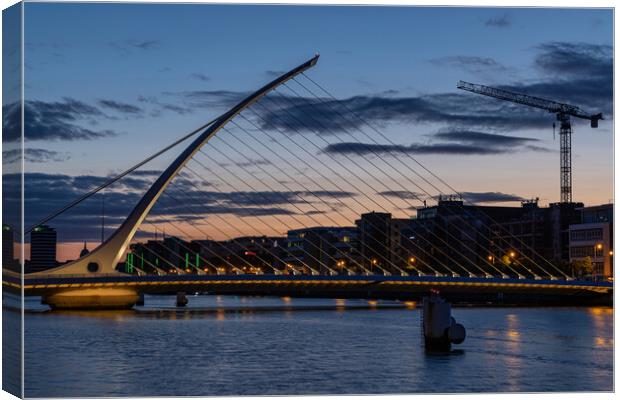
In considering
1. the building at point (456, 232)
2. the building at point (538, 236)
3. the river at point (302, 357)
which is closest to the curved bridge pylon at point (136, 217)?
the river at point (302, 357)

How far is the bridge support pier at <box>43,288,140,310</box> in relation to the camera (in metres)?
60.4

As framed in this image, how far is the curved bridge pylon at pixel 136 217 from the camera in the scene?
57.7m

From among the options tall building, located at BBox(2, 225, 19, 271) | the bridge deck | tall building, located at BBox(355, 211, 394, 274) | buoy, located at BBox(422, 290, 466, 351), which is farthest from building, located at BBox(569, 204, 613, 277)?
tall building, located at BBox(2, 225, 19, 271)

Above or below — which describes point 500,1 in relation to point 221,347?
above

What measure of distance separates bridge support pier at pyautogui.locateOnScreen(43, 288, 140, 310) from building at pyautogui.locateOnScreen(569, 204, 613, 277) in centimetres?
3937

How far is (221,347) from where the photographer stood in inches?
1417

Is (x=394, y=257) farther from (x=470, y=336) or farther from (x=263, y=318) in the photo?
(x=470, y=336)

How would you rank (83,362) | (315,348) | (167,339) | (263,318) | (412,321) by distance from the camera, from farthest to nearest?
(263,318)
(412,321)
(167,339)
(315,348)
(83,362)

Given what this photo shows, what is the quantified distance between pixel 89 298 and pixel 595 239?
45600mm

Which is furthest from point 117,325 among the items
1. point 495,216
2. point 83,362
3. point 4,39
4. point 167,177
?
point 495,216

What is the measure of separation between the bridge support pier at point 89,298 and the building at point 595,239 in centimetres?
3937

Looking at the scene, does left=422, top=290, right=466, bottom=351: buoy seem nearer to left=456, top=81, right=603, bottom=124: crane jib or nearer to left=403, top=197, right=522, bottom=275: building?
left=456, top=81, right=603, bottom=124: crane jib

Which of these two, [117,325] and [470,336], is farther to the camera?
[117,325]

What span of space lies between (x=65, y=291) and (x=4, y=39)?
43.7 m
